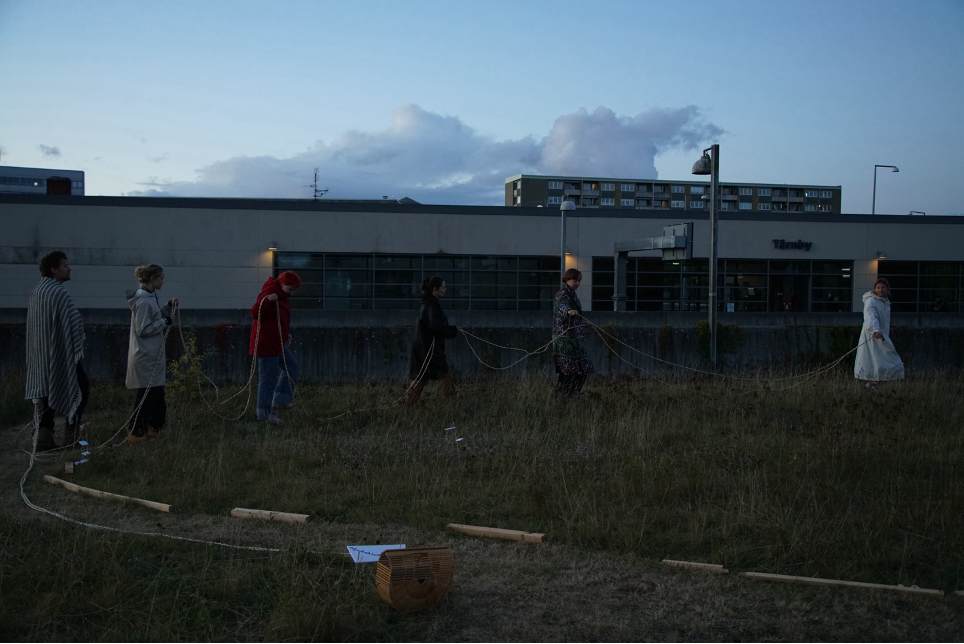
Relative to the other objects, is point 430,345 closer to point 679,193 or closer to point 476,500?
point 476,500

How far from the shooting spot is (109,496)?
644 centimetres

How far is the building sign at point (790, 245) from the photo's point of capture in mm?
35500

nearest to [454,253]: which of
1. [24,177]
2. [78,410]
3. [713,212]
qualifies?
[713,212]

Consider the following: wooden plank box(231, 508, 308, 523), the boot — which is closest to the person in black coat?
the boot

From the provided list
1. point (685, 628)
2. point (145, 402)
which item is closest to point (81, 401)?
point (145, 402)

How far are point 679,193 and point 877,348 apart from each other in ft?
454

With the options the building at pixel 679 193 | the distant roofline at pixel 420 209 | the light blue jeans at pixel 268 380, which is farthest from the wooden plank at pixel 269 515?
the building at pixel 679 193

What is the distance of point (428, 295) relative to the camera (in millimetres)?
10320

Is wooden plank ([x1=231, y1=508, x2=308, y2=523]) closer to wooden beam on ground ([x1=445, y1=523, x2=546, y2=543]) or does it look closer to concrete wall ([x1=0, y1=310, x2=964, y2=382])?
wooden beam on ground ([x1=445, y1=523, x2=546, y2=543])

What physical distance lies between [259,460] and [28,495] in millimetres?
1808

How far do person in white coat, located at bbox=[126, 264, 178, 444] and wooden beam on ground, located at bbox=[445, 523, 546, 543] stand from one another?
4115 millimetres

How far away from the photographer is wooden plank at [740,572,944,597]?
4.49m

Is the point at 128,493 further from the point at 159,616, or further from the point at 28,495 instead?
the point at 159,616

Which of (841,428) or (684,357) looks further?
(684,357)
